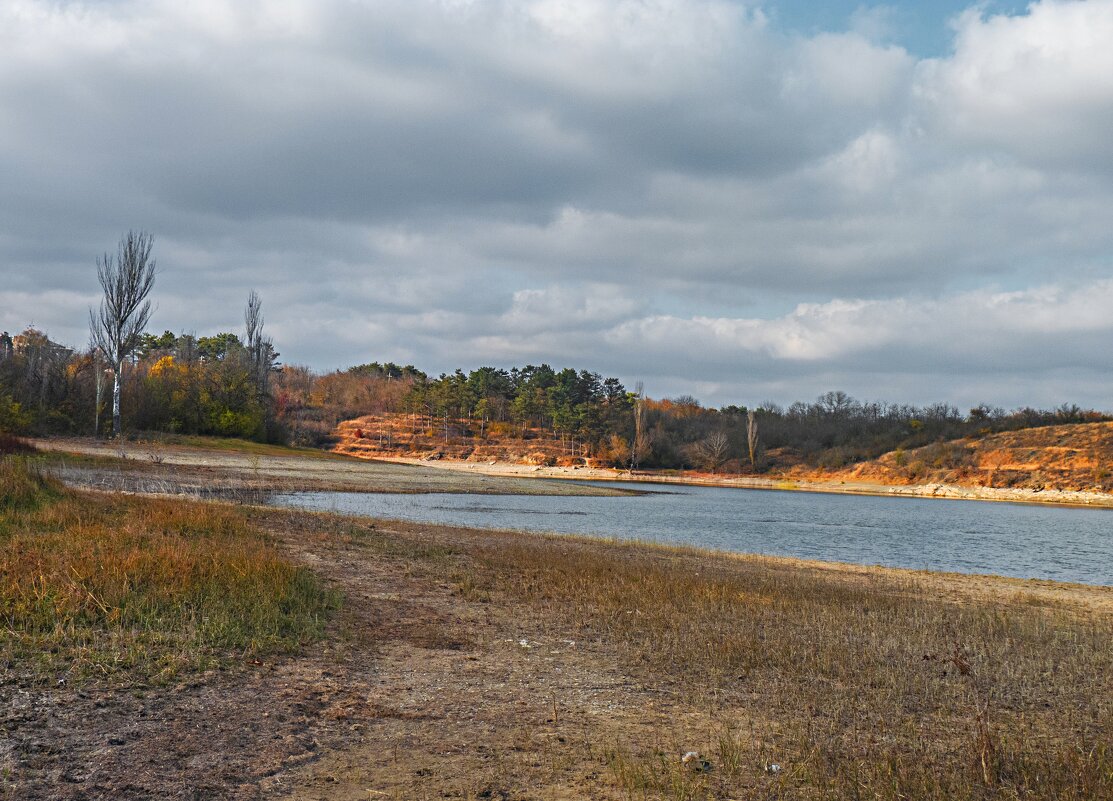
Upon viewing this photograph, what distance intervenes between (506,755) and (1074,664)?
348 inches

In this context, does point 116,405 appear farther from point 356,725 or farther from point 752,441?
point 752,441

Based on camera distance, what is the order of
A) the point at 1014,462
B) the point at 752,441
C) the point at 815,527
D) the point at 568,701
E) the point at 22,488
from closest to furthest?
the point at 568,701 < the point at 22,488 < the point at 815,527 < the point at 1014,462 < the point at 752,441

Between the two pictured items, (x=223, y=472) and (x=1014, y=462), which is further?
(x=1014, y=462)

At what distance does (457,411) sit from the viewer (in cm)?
14700

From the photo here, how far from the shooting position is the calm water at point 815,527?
3362cm

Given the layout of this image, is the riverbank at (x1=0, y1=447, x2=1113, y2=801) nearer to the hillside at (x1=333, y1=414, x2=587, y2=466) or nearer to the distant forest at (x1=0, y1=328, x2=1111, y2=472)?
the distant forest at (x1=0, y1=328, x2=1111, y2=472)

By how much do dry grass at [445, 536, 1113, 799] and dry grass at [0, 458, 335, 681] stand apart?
14.8ft

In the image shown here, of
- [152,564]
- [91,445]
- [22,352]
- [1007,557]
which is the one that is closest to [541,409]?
[22,352]

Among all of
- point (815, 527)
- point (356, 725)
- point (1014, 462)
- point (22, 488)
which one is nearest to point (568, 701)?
point (356, 725)

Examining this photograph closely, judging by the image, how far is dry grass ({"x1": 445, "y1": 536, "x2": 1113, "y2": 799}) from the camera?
651cm

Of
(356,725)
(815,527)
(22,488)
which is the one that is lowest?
(815,527)

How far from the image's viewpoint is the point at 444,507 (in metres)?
44.2

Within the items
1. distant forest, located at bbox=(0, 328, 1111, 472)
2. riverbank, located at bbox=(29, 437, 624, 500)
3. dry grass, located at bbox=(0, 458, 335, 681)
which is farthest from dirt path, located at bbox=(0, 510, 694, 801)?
distant forest, located at bbox=(0, 328, 1111, 472)

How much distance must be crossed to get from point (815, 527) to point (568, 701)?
142 feet
